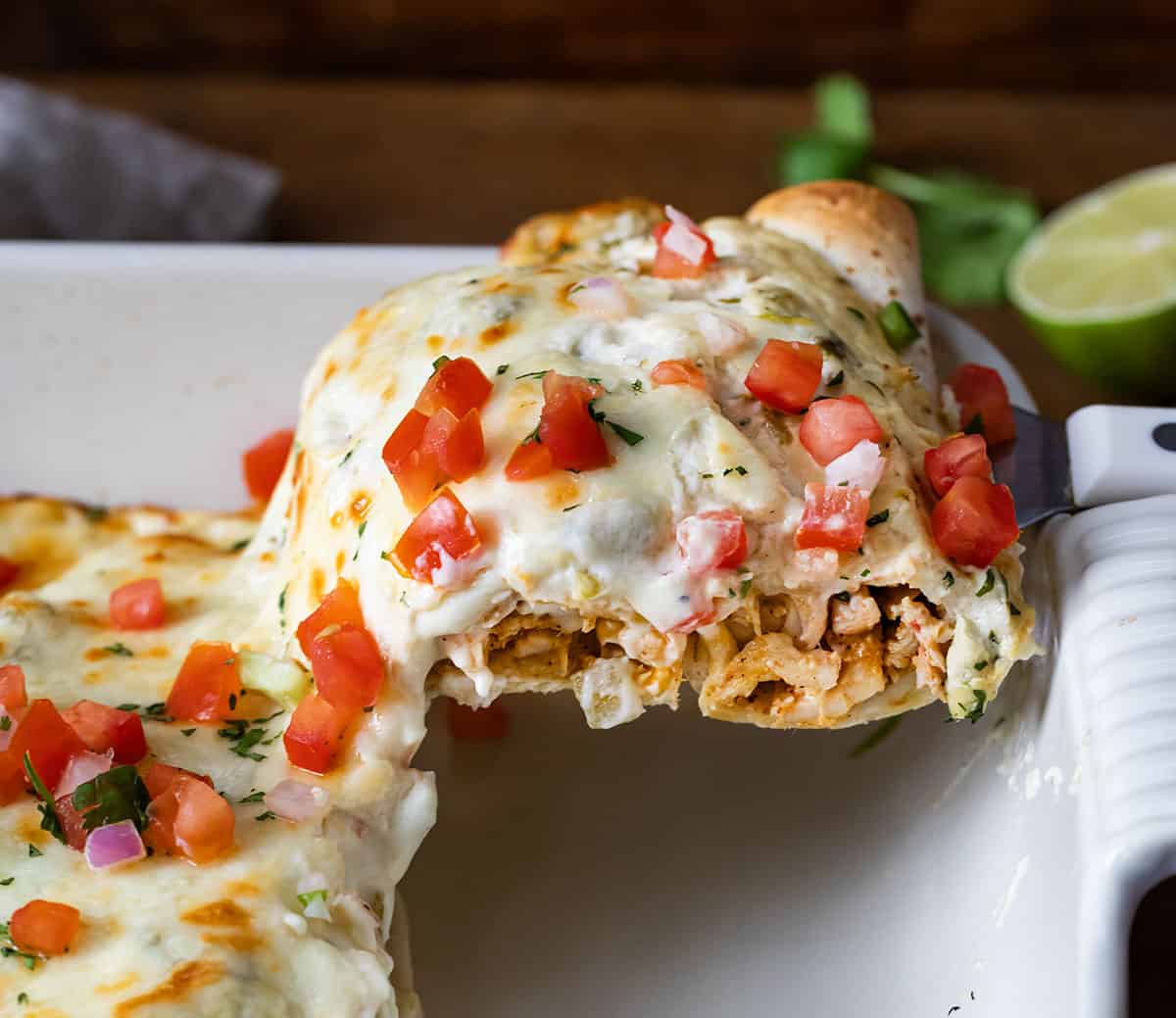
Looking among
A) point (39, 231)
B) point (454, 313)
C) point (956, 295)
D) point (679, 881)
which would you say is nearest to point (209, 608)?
point (454, 313)

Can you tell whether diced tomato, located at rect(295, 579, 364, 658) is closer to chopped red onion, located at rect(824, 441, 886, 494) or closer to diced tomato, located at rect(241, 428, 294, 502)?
chopped red onion, located at rect(824, 441, 886, 494)

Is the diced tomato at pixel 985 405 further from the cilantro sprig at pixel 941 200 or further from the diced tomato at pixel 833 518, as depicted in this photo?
the cilantro sprig at pixel 941 200

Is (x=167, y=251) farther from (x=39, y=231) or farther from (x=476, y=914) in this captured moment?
(x=476, y=914)

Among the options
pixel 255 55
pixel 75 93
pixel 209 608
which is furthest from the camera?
pixel 255 55

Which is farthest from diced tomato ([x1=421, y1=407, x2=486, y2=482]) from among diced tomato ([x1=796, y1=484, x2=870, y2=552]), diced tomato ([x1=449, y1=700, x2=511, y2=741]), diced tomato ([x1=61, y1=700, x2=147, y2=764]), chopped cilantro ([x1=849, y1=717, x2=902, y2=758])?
chopped cilantro ([x1=849, y1=717, x2=902, y2=758])

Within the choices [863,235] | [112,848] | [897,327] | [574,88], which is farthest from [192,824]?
[574,88]

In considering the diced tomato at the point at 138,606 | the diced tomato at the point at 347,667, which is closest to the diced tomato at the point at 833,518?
the diced tomato at the point at 347,667

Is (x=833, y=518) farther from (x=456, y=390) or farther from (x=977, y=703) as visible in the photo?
(x=456, y=390)
